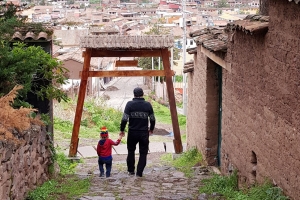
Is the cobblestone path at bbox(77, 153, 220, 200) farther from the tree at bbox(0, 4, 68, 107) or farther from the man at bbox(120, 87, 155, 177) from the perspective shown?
the tree at bbox(0, 4, 68, 107)

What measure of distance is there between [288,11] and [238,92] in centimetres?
280

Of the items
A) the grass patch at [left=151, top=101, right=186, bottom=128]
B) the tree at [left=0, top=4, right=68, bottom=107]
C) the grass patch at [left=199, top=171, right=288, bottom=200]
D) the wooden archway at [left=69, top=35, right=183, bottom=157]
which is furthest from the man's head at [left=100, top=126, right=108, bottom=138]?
the grass patch at [left=151, top=101, right=186, bottom=128]

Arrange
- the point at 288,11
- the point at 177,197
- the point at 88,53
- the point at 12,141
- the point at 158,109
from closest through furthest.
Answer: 1. the point at 288,11
2. the point at 12,141
3. the point at 177,197
4. the point at 88,53
5. the point at 158,109

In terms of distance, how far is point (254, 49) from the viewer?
7781 mm

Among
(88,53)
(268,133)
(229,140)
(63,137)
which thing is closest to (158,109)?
(63,137)

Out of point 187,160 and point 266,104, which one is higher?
point 266,104

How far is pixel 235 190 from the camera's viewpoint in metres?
8.55

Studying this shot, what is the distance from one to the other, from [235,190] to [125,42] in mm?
5356

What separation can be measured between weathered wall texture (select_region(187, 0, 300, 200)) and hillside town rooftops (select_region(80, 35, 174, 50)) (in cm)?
311

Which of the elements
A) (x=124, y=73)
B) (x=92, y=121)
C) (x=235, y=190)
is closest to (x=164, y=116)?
(x=92, y=121)

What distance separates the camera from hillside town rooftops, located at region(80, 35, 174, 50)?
41.5 feet

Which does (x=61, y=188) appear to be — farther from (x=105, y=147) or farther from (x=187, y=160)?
(x=187, y=160)

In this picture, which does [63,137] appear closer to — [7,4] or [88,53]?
[88,53]

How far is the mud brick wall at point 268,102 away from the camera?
613 centimetres
